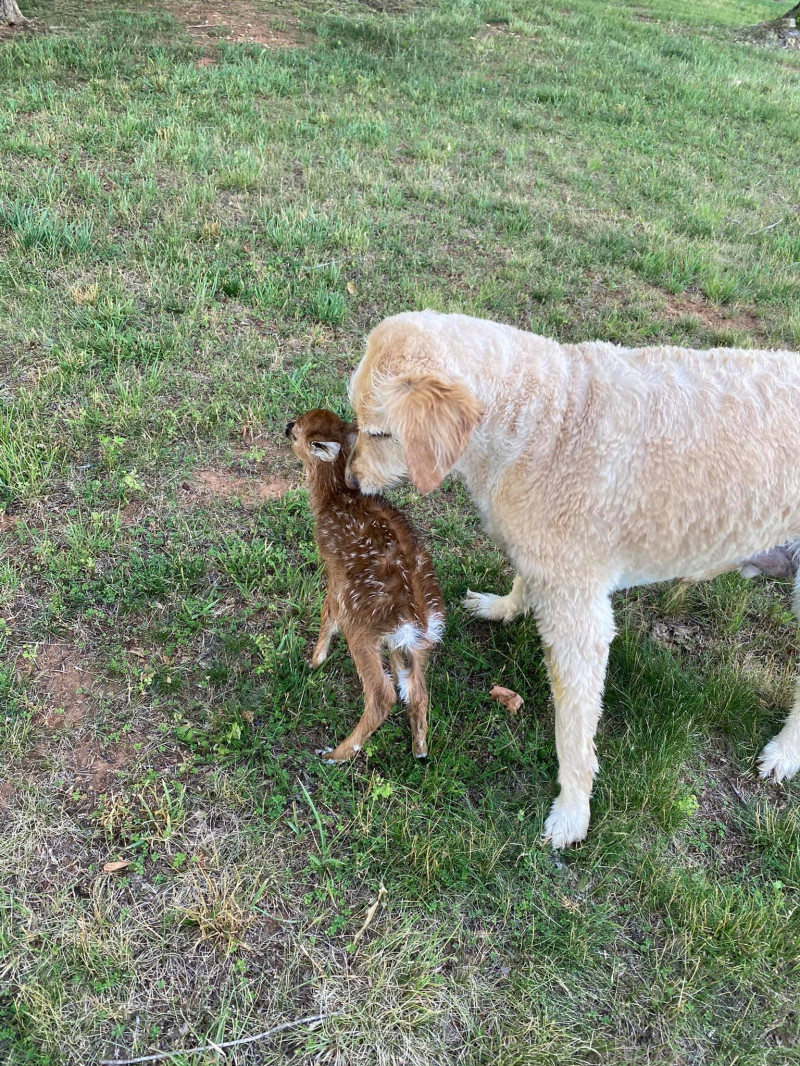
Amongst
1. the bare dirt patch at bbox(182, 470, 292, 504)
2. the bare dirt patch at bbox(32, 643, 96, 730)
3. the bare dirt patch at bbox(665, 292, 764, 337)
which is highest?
the bare dirt patch at bbox(665, 292, 764, 337)

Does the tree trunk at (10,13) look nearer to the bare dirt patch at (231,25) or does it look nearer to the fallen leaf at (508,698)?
the bare dirt patch at (231,25)

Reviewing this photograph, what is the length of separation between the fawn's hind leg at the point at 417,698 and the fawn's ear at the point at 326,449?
89 cm

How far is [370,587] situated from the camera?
279 cm

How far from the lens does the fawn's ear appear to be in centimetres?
291

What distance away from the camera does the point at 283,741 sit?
9.41 feet

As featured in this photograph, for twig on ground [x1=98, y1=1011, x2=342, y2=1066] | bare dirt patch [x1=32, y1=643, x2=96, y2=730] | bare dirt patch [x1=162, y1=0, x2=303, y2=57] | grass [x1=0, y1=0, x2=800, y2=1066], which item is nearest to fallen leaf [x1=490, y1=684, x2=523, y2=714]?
grass [x1=0, y1=0, x2=800, y2=1066]

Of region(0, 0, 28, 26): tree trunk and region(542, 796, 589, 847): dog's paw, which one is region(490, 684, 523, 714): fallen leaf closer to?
region(542, 796, 589, 847): dog's paw

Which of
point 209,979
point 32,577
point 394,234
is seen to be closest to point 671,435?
point 209,979

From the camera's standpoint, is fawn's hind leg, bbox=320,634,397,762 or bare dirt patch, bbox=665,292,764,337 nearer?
fawn's hind leg, bbox=320,634,397,762

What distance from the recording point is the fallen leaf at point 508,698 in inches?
124

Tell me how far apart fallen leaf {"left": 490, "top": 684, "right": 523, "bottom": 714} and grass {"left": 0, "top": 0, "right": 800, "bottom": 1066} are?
50 mm

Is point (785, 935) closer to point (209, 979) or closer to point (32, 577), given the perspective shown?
point (209, 979)

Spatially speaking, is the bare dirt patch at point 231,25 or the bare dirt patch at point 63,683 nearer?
the bare dirt patch at point 63,683

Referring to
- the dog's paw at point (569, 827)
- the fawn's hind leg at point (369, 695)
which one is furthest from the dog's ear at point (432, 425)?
the dog's paw at point (569, 827)
